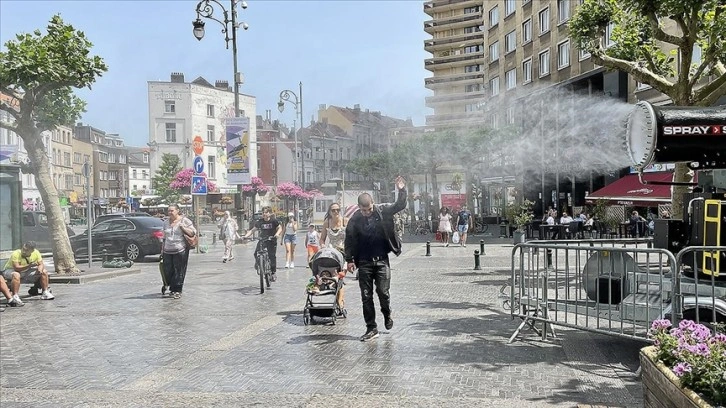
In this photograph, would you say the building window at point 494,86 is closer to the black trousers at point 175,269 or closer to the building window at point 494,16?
the building window at point 494,16

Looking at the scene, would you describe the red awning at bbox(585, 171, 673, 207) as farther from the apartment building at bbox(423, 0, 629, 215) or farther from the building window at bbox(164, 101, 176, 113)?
the building window at bbox(164, 101, 176, 113)

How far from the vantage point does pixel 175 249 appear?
11.7 metres

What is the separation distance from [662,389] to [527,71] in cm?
3707

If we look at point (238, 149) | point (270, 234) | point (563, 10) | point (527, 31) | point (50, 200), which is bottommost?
point (270, 234)

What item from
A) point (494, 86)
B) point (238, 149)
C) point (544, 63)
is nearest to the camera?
point (238, 149)

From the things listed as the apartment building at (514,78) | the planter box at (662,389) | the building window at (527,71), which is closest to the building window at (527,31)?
the apartment building at (514,78)

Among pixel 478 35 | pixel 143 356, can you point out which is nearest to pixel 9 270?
pixel 143 356

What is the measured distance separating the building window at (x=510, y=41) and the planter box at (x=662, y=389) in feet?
126

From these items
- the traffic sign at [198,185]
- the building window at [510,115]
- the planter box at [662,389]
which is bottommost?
the planter box at [662,389]

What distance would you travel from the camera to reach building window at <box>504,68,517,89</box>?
40.3 m

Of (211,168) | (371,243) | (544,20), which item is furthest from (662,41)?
(211,168)

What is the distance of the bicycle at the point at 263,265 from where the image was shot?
476 inches

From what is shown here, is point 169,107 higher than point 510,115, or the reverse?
point 169,107

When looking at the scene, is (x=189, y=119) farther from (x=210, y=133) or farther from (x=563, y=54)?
(x=563, y=54)
